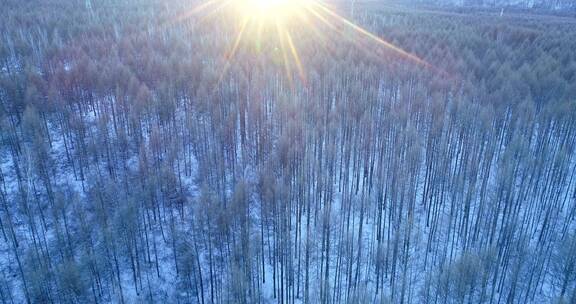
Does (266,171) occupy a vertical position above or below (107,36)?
below

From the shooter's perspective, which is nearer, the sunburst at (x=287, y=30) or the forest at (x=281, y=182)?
the forest at (x=281, y=182)

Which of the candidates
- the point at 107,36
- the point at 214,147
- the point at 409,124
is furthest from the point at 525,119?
the point at 107,36

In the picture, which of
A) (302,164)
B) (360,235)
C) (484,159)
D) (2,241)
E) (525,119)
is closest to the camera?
(2,241)

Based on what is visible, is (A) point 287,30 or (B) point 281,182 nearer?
(B) point 281,182

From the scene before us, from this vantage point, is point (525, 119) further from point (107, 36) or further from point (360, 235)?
point (107, 36)

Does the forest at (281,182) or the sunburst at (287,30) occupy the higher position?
the sunburst at (287,30)

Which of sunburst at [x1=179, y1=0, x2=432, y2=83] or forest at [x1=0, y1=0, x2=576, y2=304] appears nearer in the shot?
forest at [x1=0, y1=0, x2=576, y2=304]

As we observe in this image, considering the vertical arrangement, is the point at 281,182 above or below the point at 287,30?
below

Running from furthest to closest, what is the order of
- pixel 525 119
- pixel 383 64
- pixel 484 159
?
pixel 383 64 < pixel 525 119 < pixel 484 159
